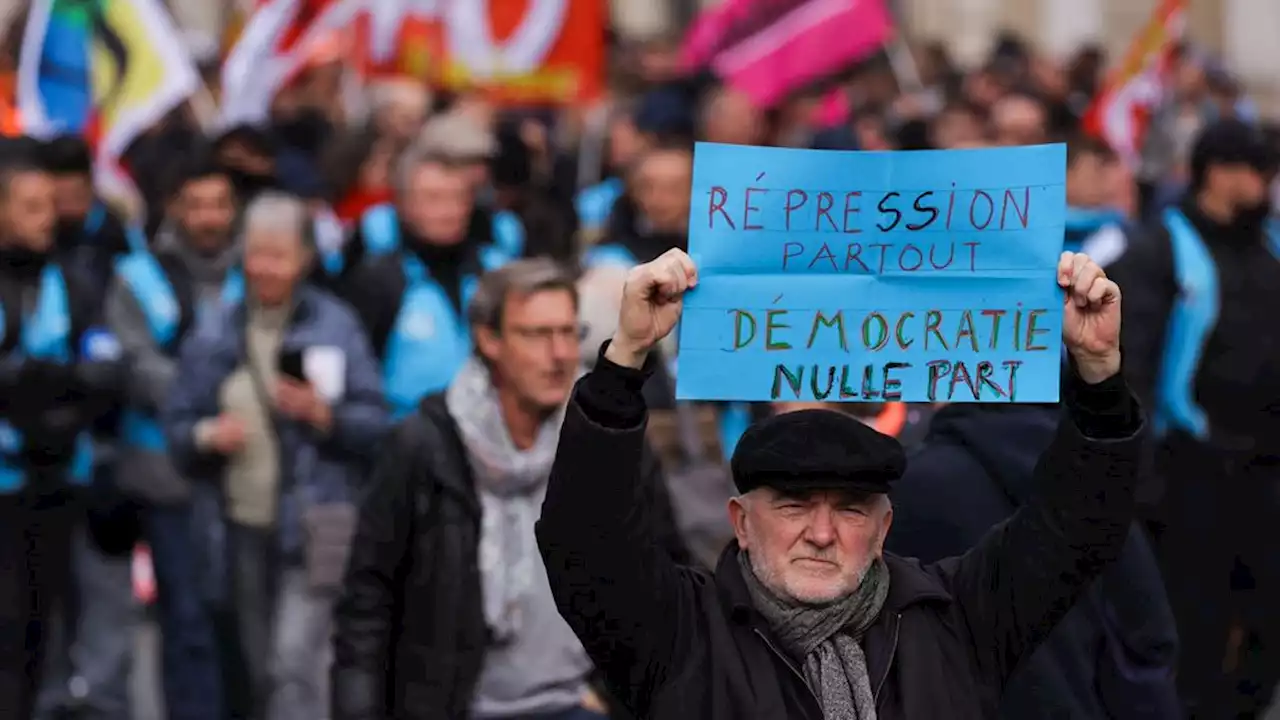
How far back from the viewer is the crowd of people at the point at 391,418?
5.74 metres

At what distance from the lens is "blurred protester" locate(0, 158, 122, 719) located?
26.1 ft

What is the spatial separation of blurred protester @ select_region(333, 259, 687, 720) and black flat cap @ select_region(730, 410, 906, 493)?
1383 millimetres

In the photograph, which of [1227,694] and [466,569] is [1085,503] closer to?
[466,569]

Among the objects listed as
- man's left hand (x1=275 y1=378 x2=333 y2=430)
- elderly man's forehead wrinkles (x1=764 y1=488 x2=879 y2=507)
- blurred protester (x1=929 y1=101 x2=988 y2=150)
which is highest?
blurred protester (x1=929 y1=101 x2=988 y2=150)

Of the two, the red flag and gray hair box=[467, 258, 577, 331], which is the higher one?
the red flag

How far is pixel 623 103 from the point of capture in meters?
15.4

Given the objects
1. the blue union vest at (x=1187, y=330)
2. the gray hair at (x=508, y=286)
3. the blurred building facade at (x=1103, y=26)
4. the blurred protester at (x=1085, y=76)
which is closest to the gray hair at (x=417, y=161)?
the blue union vest at (x=1187, y=330)

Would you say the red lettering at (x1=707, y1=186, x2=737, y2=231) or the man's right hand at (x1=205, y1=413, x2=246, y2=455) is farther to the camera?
the man's right hand at (x1=205, y1=413, x2=246, y2=455)

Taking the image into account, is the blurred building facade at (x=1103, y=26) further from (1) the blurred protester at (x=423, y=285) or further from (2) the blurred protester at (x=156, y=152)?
(1) the blurred protester at (x=423, y=285)

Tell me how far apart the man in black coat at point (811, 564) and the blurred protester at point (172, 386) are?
4.35 metres

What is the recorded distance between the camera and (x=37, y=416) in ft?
26.2

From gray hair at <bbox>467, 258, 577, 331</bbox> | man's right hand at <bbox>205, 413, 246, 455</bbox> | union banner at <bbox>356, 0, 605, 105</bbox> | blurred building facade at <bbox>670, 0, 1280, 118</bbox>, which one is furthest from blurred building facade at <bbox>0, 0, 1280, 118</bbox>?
gray hair at <bbox>467, 258, 577, 331</bbox>

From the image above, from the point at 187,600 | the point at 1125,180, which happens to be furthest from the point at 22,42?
the point at 1125,180

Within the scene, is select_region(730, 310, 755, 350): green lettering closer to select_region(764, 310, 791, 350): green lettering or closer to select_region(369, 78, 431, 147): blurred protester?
select_region(764, 310, 791, 350): green lettering
